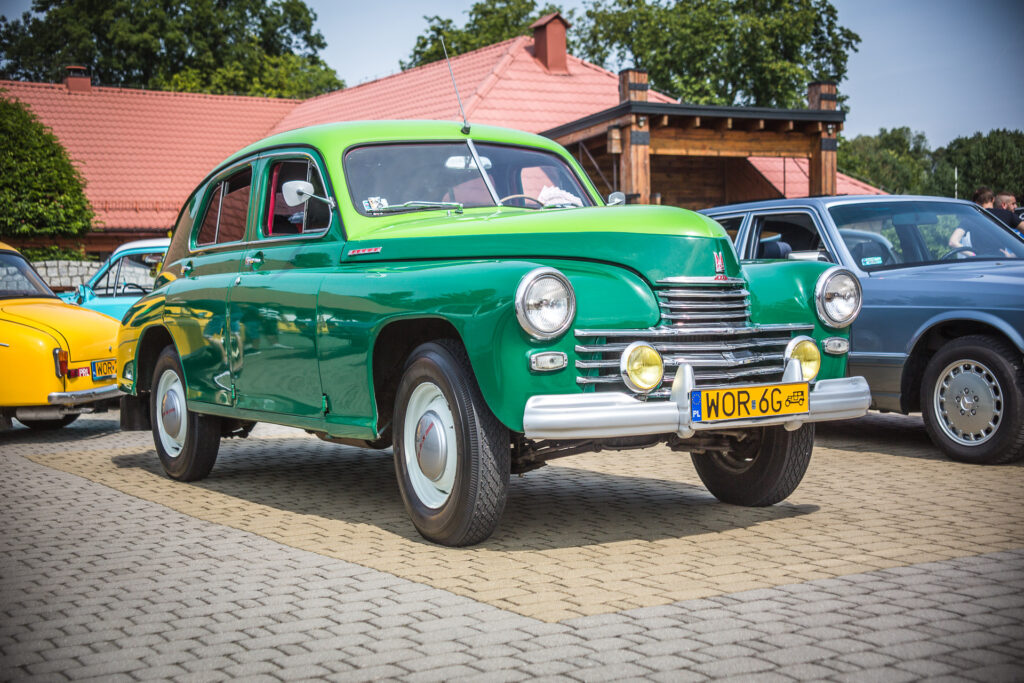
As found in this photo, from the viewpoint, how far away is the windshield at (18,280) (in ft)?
37.2

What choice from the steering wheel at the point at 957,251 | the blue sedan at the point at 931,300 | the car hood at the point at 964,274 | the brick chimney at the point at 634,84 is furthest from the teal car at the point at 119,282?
the steering wheel at the point at 957,251

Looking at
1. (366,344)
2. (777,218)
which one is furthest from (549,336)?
(777,218)

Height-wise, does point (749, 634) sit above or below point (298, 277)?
below

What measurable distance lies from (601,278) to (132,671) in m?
2.53

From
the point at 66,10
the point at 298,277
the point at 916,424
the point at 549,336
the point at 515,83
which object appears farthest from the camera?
the point at 66,10

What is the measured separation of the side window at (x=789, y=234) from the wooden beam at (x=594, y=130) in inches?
385

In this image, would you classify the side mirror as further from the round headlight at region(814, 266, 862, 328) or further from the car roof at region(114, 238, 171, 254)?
the car roof at region(114, 238, 171, 254)

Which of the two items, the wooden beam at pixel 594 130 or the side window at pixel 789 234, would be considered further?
the wooden beam at pixel 594 130

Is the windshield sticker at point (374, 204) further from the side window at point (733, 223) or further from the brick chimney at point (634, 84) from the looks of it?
→ the brick chimney at point (634, 84)

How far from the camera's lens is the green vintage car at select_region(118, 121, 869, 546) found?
4.91m

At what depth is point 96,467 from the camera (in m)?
8.98

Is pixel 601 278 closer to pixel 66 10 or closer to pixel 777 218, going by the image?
pixel 777 218

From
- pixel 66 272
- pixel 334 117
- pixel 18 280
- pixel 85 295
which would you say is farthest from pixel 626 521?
pixel 334 117

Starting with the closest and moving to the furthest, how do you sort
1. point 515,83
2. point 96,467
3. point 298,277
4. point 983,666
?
point 983,666 < point 298,277 < point 96,467 < point 515,83
